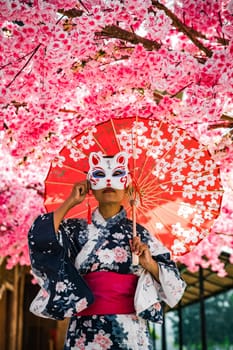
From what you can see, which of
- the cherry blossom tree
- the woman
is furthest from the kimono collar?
the cherry blossom tree

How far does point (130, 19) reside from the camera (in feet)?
15.6

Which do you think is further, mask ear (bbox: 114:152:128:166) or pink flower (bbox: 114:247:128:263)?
mask ear (bbox: 114:152:128:166)

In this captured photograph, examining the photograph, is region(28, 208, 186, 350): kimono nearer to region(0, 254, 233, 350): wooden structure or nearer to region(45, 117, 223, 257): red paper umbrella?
region(45, 117, 223, 257): red paper umbrella

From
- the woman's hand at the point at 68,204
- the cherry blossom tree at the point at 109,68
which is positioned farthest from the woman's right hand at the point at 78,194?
the cherry blossom tree at the point at 109,68

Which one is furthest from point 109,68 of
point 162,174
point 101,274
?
point 101,274

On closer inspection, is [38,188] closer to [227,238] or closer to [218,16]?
[227,238]

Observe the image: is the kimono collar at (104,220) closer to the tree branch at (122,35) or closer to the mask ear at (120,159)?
the mask ear at (120,159)

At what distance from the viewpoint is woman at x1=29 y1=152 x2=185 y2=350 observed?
3516 millimetres

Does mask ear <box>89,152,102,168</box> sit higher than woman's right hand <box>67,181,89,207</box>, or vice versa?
mask ear <box>89,152,102,168</box>

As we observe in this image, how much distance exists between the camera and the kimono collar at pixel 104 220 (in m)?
3.80

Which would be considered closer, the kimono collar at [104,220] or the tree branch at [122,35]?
the kimono collar at [104,220]

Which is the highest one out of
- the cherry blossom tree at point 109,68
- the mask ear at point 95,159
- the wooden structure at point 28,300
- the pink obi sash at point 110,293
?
the cherry blossom tree at point 109,68

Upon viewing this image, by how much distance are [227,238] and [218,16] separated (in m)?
5.75

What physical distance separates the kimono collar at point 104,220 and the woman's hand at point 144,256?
218mm
